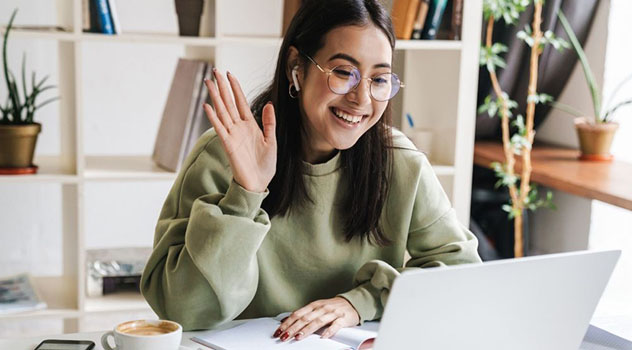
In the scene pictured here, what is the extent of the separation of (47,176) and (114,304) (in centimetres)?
44

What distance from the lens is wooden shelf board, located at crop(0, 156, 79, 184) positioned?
2.38 metres

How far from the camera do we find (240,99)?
144 cm

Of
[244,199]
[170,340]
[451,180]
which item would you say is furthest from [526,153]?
[170,340]

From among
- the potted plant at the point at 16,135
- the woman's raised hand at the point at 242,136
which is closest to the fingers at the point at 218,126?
the woman's raised hand at the point at 242,136

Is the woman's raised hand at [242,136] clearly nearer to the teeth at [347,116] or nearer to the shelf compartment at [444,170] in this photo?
the teeth at [347,116]

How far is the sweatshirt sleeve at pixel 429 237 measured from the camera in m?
1.59

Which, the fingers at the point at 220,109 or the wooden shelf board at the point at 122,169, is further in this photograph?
the wooden shelf board at the point at 122,169

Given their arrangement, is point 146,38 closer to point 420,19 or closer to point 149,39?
point 149,39

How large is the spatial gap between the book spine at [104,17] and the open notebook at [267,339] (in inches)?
50.1

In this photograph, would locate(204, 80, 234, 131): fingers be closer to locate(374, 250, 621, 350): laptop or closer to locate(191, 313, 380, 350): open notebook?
locate(191, 313, 380, 350): open notebook

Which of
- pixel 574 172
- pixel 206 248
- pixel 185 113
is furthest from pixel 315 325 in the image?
pixel 574 172

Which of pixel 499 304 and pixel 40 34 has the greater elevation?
pixel 40 34

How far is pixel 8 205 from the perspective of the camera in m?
3.16

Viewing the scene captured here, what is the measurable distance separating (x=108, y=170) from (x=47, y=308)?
0.45 meters
